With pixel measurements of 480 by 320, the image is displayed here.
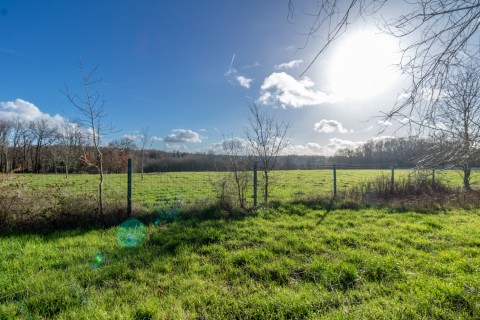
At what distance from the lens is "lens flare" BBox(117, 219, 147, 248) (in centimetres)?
469

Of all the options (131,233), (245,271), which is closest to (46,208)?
(131,233)

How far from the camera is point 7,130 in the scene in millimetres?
43969

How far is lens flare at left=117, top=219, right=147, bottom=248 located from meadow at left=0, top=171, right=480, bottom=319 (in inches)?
1.0

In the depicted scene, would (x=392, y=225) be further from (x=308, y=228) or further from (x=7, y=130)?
(x=7, y=130)

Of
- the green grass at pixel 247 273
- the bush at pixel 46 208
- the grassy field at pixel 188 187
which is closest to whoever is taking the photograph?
the green grass at pixel 247 273

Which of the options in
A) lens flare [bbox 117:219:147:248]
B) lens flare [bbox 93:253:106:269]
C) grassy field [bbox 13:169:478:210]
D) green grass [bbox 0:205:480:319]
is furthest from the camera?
grassy field [bbox 13:169:478:210]

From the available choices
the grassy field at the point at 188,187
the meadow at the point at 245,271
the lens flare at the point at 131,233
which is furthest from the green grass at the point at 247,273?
the grassy field at the point at 188,187

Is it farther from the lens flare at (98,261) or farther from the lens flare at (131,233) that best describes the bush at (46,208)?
the lens flare at (98,261)

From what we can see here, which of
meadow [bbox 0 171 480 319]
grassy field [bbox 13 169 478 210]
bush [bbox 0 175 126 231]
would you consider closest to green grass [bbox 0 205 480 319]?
meadow [bbox 0 171 480 319]

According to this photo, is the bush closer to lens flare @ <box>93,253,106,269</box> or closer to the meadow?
the meadow

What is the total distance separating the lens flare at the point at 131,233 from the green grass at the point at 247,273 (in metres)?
0.18

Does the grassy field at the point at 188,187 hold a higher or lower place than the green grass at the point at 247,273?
higher

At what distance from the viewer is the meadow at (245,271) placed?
8.64 ft

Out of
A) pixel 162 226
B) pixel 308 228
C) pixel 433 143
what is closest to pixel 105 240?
pixel 162 226
